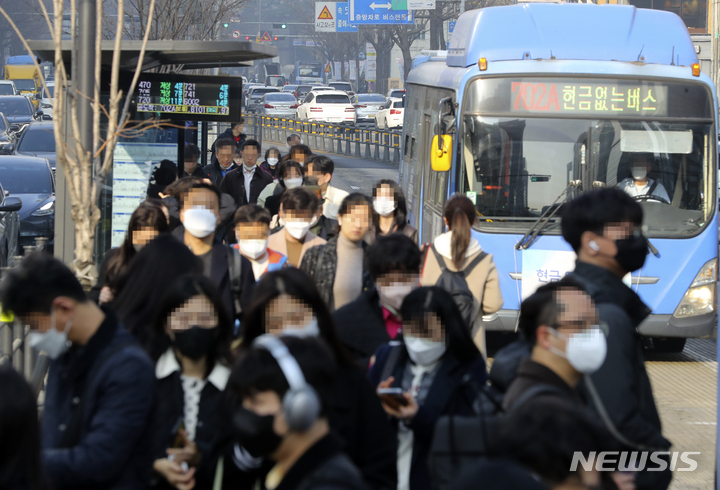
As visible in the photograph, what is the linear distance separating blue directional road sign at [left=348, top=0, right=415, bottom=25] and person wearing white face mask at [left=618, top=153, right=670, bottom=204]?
42962mm

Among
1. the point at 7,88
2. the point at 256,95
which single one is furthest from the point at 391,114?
the point at 7,88

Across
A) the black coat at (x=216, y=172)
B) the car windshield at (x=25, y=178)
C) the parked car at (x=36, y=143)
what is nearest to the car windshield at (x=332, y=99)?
the parked car at (x=36, y=143)

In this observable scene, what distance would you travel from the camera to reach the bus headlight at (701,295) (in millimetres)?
8789

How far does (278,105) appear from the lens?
154 ft

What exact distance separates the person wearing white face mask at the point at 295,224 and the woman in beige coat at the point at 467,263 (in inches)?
32.8

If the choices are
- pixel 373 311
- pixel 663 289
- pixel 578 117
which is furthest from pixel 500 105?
pixel 373 311

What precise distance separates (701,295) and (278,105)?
39464mm

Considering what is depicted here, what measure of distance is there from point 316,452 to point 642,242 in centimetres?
168

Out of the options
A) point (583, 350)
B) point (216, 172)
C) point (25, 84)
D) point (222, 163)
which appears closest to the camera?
point (583, 350)

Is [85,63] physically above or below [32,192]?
above

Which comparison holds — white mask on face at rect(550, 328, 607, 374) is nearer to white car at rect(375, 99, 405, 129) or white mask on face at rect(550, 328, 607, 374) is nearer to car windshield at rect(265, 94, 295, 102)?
white car at rect(375, 99, 405, 129)

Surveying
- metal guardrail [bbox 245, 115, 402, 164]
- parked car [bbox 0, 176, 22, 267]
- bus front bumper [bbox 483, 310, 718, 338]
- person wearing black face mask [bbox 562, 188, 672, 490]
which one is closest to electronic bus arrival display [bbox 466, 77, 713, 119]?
bus front bumper [bbox 483, 310, 718, 338]

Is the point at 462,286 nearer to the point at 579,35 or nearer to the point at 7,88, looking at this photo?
the point at 579,35

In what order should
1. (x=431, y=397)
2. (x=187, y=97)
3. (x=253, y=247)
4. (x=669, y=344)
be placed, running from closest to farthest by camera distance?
(x=431, y=397) → (x=253, y=247) → (x=187, y=97) → (x=669, y=344)
